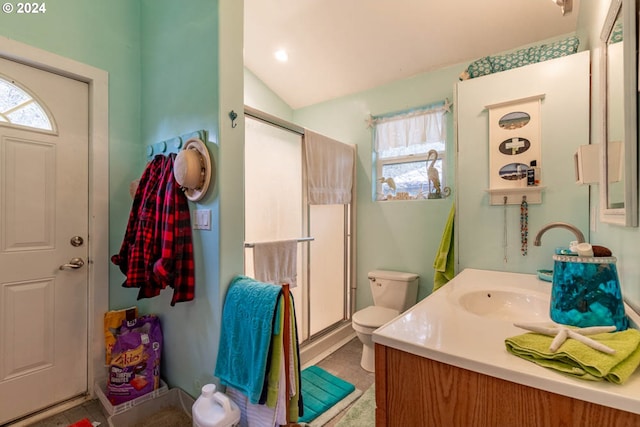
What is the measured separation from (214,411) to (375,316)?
50.8 inches

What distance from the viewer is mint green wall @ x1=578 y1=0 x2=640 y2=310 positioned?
827mm

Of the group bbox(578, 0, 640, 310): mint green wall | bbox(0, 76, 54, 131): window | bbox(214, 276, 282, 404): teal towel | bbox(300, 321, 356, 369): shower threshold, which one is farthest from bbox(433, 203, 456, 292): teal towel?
bbox(0, 76, 54, 131): window

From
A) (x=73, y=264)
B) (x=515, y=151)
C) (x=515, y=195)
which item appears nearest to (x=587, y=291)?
(x=515, y=195)

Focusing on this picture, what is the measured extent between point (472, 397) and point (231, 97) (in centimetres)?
159

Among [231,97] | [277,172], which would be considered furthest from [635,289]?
[277,172]

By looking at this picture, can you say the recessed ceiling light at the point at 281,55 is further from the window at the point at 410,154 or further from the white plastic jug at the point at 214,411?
the white plastic jug at the point at 214,411

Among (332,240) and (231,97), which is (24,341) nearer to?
(231,97)

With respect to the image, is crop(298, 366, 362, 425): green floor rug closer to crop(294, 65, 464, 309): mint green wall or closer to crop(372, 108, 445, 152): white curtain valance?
crop(294, 65, 464, 309): mint green wall

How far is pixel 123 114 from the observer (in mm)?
2006

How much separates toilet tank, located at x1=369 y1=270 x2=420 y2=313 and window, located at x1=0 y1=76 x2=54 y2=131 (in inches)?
98.5

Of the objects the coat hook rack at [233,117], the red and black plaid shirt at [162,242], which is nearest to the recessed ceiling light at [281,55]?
the coat hook rack at [233,117]

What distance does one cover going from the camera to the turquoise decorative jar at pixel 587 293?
0.79 meters

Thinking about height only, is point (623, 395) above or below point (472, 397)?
above

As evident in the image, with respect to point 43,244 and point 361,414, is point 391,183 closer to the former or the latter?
point 361,414
